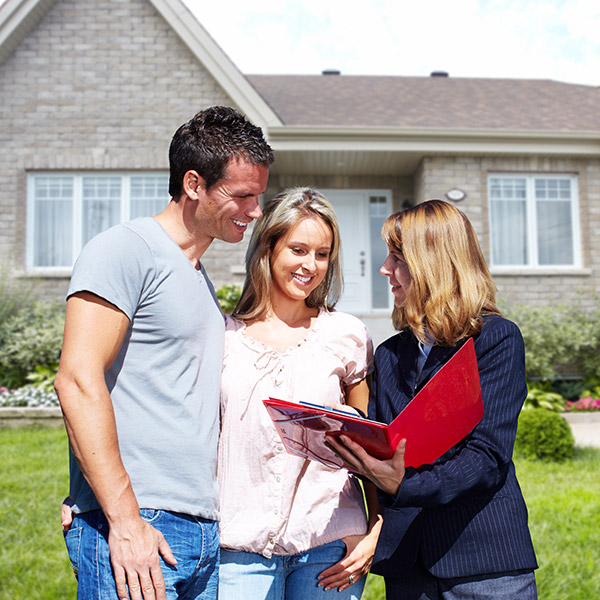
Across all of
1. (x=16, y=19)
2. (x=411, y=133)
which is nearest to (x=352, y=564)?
(x=411, y=133)

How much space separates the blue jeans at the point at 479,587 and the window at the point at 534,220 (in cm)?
1020

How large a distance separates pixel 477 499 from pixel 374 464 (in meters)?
0.42

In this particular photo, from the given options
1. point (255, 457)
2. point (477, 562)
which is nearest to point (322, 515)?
point (255, 457)

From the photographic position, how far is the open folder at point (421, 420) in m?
1.53

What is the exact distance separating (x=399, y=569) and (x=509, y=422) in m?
0.59

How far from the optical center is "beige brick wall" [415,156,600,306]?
11.0 metres

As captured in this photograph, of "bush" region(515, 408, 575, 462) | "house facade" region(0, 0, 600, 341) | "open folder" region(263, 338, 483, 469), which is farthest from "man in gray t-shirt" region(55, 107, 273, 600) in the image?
"house facade" region(0, 0, 600, 341)

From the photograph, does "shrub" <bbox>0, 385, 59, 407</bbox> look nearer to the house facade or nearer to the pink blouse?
the house facade

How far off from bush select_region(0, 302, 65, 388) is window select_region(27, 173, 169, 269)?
58.3 inches

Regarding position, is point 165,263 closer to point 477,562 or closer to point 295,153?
point 477,562

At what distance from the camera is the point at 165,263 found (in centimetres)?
185

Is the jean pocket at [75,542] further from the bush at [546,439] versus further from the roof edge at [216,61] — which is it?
the roof edge at [216,61]

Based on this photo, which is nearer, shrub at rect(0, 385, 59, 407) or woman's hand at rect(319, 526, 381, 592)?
woman's hand at rect(319, 526, 381, 592)

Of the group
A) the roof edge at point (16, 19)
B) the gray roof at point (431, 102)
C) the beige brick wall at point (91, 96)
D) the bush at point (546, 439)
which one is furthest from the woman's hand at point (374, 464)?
the roof edge at point (16, 19)
